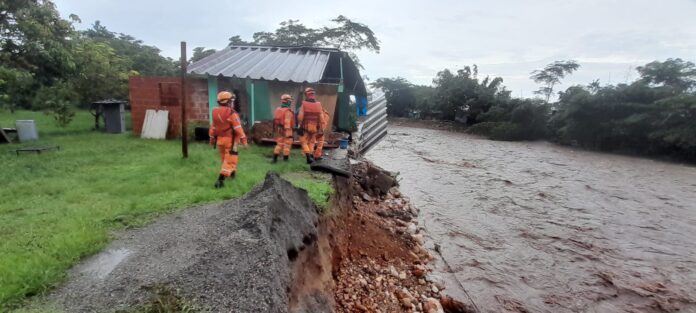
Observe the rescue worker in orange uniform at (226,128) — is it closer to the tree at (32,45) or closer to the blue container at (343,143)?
the blue container at (343,143)

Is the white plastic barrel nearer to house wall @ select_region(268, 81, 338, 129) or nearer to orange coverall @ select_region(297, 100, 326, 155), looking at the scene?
house wall @ select_region(268, 81, 338, 129)

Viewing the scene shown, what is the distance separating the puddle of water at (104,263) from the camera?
2856 millimetres

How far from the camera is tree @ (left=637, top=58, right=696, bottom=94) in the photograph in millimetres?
17031

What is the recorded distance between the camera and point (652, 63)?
Answer: 18219 mm

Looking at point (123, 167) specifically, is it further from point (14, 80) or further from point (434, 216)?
point (434, 216)

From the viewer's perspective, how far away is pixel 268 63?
1056 centimetres

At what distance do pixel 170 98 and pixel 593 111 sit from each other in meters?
19.7

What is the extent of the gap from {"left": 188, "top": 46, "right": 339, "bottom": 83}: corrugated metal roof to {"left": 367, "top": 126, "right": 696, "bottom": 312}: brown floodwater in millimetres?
4111

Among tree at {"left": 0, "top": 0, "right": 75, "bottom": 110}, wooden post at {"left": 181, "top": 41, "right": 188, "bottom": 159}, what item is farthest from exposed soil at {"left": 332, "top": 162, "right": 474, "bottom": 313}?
tree at {"left": 0, "top": 0, "right": 75, "bottom": 110}

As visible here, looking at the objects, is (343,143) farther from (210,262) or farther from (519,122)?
(519,122)

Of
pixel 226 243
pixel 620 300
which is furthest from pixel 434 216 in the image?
pixel 226 243

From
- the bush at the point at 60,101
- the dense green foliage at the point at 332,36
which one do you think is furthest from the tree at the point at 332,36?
the bush at the point at 60,101

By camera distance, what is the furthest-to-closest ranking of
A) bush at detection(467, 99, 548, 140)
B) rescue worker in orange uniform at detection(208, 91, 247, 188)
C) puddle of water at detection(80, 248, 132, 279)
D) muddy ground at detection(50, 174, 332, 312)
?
bush at detection(467, 99, 548, 140)
rescue worker in orange uniform at detection(208, 91, 247, 188)
puddle of water at detection(80, 248, 132, 279)
muddy ground at detection(50, 174, 332, 312)

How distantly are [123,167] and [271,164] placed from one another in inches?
100
